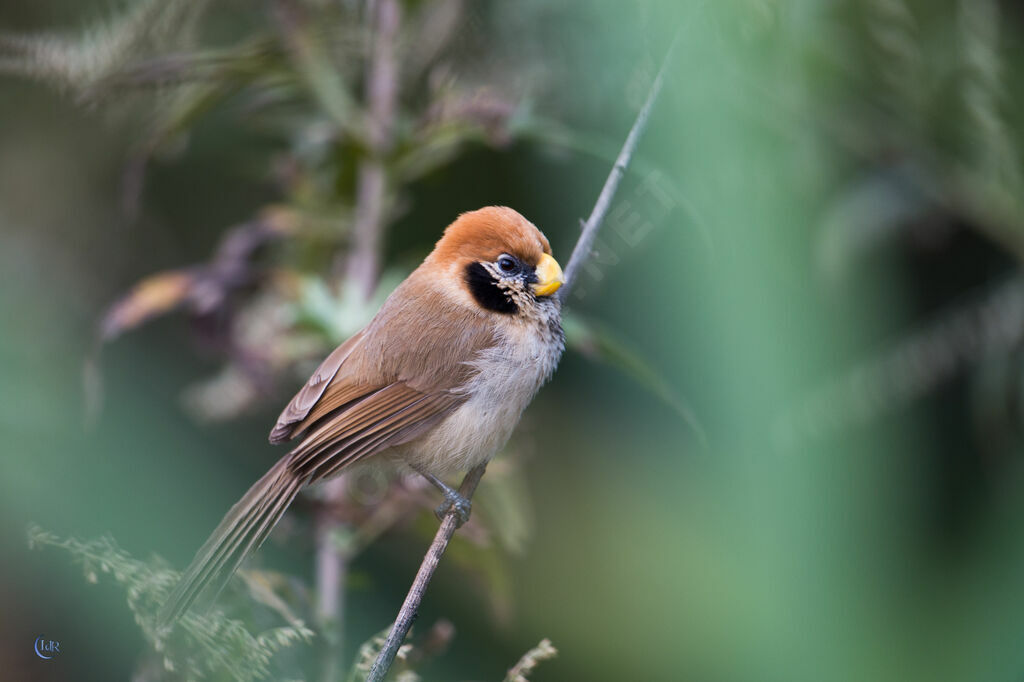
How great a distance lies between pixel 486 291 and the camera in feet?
5.34

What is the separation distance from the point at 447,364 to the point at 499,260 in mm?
210

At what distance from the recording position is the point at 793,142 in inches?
56.3

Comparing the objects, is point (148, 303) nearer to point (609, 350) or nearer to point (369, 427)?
point (369, 427)

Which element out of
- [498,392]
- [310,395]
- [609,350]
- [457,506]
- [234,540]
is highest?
[609,350]

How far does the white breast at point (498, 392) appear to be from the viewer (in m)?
1.53

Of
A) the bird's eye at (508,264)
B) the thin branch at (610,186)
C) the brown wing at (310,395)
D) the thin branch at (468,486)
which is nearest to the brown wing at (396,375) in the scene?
the brown wing at (310,395)

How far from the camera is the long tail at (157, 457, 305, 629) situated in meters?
1.04

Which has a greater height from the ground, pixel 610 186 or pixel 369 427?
pixel 610 186

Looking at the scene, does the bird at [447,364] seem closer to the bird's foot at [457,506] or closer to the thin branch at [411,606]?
the bird's foot at [457,506]

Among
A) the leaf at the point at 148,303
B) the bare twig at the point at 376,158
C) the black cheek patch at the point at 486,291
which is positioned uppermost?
the bare twig at the point at 376,158

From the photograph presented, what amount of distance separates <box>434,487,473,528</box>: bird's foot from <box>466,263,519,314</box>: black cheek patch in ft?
1.10

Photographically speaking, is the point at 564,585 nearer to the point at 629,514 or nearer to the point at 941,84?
the point at 629,514

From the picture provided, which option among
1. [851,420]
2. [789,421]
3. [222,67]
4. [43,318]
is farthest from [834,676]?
[43,318]

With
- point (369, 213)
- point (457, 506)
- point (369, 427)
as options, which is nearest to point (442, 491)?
point (369, 427)
